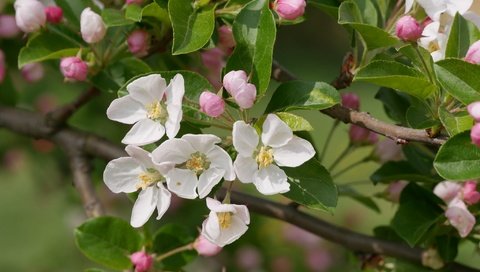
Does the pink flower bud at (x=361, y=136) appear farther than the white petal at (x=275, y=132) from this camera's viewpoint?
Yes

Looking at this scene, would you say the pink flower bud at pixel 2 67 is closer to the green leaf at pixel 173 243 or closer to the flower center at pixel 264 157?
the green leaf at pixel 173 243

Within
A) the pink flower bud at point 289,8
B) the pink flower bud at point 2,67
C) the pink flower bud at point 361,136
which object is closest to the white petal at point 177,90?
the pink flower bud at point 289,8

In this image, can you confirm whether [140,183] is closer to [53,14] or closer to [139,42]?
[139,42]

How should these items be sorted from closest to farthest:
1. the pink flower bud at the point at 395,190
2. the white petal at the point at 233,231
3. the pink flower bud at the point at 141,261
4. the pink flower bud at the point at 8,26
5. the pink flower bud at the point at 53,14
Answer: the white petal at the point at 233,231
the pink flower bud at the point at 141,261
the pink flower bud at the point at 53,14
the pink flower bud at the point at 395,190
the pink flower bud at the point at 8,26

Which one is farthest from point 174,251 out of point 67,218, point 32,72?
Answer: point 67,218

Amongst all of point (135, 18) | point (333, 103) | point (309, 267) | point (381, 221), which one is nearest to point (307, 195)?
point (333, 103)

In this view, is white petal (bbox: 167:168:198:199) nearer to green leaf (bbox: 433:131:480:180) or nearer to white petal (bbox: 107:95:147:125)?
white petal (bbox: 107:95:147:125)

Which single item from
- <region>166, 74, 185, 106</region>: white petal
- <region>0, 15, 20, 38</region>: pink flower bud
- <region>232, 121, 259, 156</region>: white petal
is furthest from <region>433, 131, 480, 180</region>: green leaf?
<region>0, 15, 20, 38</region>: pink flower bud
